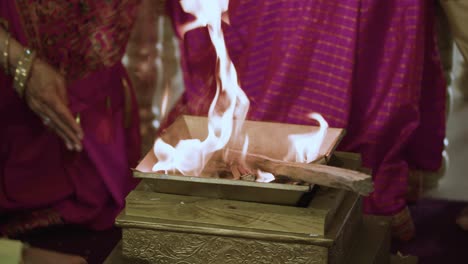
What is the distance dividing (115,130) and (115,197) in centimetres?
21

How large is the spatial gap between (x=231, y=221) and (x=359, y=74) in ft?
3.25

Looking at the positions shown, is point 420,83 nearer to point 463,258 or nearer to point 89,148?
point 463,258

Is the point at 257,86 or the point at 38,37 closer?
the point at 38,37

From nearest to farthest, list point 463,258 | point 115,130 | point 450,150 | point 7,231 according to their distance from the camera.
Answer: point 463,258, point 7,231, point 115,130, point 450,150

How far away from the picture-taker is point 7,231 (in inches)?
94.5

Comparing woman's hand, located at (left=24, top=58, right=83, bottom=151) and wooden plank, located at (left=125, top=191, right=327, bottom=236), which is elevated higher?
woman's hand, located at (left=24, top=58, right=83, bottom=151)

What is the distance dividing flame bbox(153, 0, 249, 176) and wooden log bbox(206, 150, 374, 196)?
0.11 ft

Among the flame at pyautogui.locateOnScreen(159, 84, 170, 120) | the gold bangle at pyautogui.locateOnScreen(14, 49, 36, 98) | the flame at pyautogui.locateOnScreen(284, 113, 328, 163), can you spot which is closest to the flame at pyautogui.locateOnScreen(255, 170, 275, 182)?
the flame at pyautogui.locateOnScreen(284, 113, 328, 163)

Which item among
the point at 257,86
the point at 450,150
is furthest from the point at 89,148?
the point at 450,150

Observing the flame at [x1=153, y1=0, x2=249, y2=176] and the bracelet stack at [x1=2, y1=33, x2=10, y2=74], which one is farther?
the bracelet stack at [x1=2, y1=33, x2=10, y2=74]

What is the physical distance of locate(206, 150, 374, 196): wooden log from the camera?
1.59 meters

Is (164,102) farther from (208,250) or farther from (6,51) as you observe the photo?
(208,250)

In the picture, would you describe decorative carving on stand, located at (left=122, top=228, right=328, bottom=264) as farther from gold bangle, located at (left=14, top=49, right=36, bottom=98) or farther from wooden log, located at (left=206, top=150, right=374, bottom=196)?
gold bangle, located at (left=14, top=49, right=36, bottom=98)

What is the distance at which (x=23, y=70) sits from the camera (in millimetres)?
2109
